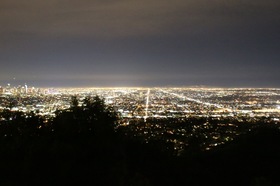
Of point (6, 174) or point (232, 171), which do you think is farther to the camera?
point (232, 171)

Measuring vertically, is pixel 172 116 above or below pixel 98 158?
below

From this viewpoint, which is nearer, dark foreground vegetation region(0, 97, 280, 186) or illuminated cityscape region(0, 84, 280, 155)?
dark foreground vegetation region(0, 97, 280, 186)

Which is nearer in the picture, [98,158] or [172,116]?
[98,158]

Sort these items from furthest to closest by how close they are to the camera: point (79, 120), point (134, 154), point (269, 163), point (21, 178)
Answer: point (269, 163) → point (134, 154) → point (79, 120) → point (21, 178)

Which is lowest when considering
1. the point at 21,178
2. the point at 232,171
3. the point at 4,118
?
the point at 232,171

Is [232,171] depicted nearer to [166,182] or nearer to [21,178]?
[166,182]

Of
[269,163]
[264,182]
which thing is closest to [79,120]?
[264,182]

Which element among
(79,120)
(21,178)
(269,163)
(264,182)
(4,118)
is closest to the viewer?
(21,178)

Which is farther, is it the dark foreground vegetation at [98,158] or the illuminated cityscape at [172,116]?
the illuminated cityscape at [172,116]
